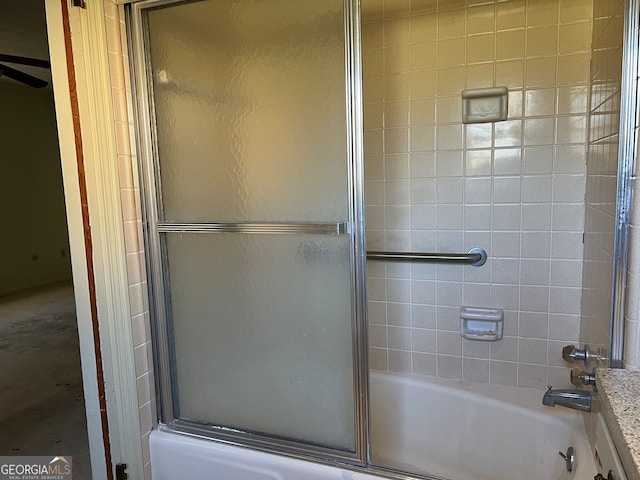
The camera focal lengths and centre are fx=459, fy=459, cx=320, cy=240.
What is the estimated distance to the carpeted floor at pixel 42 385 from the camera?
7.82 ft

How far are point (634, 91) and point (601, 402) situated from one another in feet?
2.32

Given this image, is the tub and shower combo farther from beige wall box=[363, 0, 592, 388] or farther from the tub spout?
beige wall box=[363, 0, 592, 388]

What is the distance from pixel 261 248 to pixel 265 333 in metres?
0.28

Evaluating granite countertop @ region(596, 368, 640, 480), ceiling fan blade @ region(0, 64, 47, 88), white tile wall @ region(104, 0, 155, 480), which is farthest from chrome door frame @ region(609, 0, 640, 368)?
ceiling fan blade @ region(0, 64, 47, 88)

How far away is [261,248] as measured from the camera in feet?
4.83

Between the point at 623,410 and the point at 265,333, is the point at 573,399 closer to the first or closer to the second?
the point at 623,410

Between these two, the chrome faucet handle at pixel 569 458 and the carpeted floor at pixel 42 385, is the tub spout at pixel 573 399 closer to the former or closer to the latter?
the chrome faucet handle at pixel 569 458

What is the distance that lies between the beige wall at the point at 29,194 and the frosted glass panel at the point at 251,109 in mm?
4936

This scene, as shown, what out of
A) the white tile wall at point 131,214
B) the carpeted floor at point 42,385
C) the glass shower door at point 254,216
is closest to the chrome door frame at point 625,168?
the glass shower door at point 254,216

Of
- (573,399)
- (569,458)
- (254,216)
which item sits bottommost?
(569,458)

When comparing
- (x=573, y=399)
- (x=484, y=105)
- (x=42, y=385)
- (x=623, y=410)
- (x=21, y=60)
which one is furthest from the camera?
(x=21, y=60)

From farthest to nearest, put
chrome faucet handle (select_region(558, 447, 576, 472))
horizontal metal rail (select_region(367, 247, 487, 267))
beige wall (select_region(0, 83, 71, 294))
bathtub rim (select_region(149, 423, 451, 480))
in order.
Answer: beige wall (select_region(0, 83, 71, 294)) < horizontal metal rail (select_region(367, 247, 487, 267)) < chrome faucet handle (select_region(558, 447, 576, 472)) < bathtub rim (select_region(149, 423, 451, 480))

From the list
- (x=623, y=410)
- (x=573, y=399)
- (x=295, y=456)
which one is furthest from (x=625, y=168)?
(x=295, y=456)

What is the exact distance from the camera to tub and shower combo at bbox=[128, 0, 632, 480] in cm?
133
